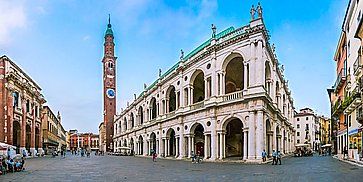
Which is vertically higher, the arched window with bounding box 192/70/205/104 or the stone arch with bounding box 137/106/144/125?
the arched window with bounding box 192/70/205/104

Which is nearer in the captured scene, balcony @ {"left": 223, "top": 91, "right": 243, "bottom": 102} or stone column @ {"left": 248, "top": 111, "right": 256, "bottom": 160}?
stone column @ {"left": 248, "top": 111, "right": 256, "bottom": 160}

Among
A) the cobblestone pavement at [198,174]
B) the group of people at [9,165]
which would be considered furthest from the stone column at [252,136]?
the group of people at [9,165]

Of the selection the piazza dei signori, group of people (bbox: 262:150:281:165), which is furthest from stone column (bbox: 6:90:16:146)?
group of people (bbox: 262:150:281:165)

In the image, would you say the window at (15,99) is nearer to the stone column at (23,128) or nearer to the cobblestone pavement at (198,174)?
the stone column at (23,128)

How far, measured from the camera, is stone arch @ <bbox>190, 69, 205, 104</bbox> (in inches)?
1761

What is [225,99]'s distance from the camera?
3803 cm

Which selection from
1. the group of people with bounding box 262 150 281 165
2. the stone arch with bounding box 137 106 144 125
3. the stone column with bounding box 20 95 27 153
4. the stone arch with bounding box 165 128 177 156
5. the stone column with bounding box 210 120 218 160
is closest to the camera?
the group of people with bounding box 262 150 281 165

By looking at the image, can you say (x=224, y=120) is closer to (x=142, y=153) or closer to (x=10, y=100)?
(x=10, y=100)

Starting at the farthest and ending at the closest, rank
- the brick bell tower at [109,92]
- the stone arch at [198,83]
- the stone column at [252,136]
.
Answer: the brick bell tower at [109,92]
the stone arch at [198,83]
the stone column at [252,136]

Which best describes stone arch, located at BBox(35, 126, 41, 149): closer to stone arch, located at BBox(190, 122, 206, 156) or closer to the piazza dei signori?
the piazza dei signori

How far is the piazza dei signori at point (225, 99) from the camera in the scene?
3469 cm

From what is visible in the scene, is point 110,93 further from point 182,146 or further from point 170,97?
point 182,146

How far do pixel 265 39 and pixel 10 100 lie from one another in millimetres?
34468

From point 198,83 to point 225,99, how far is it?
1188 cm
